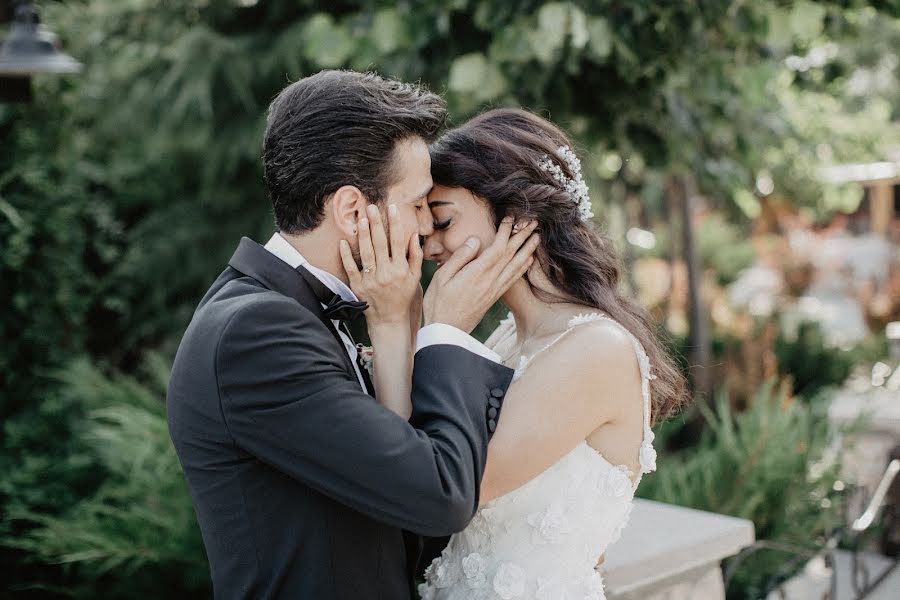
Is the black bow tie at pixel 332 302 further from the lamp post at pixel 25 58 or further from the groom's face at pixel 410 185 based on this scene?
the lamp post at pixel 25 58

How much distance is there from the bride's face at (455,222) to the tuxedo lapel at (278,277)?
432 mm

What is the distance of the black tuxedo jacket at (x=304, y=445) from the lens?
5.43 ft

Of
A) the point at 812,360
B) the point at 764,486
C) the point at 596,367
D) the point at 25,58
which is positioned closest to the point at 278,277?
the point at 596,367

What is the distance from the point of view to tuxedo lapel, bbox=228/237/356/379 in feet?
6.27

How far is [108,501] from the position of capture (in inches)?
192

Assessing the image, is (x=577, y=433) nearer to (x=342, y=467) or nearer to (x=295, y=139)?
(x=342, y=467)

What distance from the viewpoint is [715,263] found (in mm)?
16797

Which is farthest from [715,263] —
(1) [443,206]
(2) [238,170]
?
(1) [443,206]

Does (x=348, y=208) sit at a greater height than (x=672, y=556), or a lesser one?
greater

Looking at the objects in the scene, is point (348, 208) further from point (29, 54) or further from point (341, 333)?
point (29, 54)

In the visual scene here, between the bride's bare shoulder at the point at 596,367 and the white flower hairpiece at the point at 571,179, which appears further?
the white flower hairpiece at the point at 571,179

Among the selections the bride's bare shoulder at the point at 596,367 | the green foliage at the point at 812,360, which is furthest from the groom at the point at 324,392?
the green foliage at the point at 812,360

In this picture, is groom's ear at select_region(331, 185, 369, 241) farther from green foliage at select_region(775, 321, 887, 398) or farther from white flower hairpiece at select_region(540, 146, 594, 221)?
green foliage at select_region(775, 321, 887, 398)

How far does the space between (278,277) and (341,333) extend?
231mm
